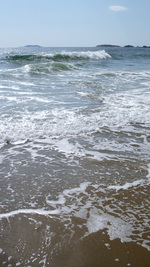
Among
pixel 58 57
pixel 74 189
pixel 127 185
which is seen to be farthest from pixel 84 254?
pixel 58 57

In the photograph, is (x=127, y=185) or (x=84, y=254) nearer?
(x=84, y=254)

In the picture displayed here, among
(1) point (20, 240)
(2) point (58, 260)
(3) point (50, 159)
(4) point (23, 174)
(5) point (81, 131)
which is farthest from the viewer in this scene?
(5) point (81, 131)

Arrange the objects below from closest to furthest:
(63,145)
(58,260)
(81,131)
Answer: (58,260)
(63,145)
(81,131)

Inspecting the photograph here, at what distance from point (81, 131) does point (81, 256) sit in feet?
10.4

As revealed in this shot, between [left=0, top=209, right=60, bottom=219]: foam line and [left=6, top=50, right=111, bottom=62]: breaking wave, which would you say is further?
[left=6, top=50, right=111, bottom=62]: breaking wave

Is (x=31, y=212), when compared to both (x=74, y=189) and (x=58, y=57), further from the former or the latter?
(x=58, y=57)

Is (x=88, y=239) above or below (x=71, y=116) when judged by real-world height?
below

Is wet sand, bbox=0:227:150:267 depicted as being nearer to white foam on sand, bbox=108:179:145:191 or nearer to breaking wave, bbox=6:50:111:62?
white foam on sand, bbox=108:179:145:191

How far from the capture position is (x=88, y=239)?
202 cm

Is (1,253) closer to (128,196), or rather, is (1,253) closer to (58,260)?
(58,260)

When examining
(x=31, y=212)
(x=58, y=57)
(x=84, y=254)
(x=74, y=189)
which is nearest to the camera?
(x=84, y=254)

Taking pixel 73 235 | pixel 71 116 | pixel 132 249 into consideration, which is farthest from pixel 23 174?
pixel 71 116

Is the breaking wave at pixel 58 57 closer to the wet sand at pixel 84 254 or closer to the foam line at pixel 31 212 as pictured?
the foam line at pixel 31 212

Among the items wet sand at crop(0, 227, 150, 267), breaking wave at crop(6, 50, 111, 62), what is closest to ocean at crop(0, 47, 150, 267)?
wet sand at crop(0, 227, 150, 267)
